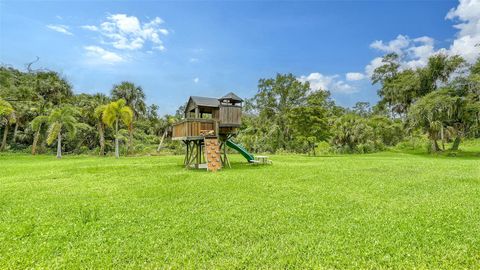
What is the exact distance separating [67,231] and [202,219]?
2.67 metres

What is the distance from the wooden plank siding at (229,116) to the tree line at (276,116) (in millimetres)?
10649

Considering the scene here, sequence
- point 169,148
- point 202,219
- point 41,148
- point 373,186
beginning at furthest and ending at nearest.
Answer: point 169,148 < point 41,148 < point 373,186 < point 202,219

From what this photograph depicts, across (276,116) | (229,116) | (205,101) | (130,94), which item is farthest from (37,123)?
(276,116)

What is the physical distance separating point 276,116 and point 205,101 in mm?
22758

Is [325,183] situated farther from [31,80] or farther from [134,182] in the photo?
[31,80]

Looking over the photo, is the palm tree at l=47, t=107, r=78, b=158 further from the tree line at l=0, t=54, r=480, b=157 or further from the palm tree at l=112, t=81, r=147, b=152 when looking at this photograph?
the palm tree at l=112, t=81, r=147, b=152

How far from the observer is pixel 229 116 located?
15195mm

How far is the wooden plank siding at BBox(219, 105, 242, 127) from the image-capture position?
15.1 meters

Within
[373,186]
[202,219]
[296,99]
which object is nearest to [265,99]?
[296,99]

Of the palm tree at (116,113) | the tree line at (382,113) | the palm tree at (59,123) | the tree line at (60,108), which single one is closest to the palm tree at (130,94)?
the tree line at (60,108)

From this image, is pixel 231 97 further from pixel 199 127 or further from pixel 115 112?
pixel 115 112

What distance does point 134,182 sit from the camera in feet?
34.6

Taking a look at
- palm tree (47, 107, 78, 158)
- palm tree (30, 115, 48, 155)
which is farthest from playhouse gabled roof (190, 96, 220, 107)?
palm tree (30, 115, 48, 155)

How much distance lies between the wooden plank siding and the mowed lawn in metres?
5.92
